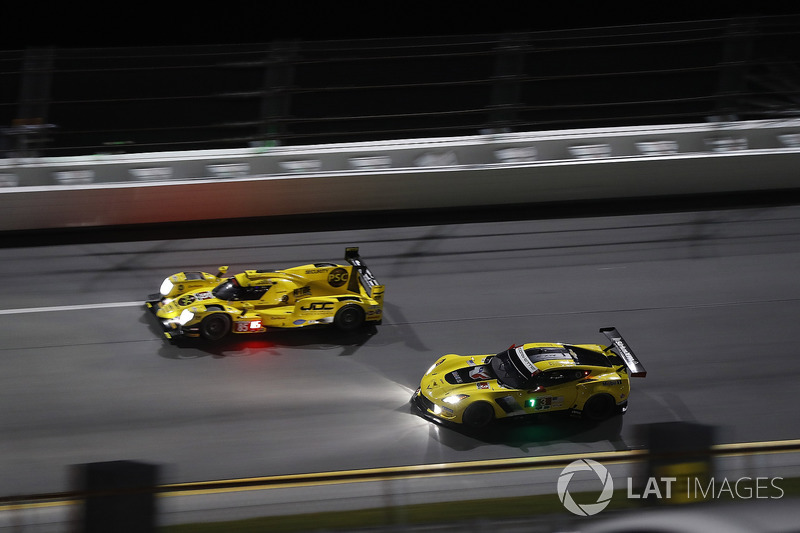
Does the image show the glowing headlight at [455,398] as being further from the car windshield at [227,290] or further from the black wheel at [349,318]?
the car windshield at [227,290]

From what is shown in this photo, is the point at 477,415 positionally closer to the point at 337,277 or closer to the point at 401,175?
the point at 337,277

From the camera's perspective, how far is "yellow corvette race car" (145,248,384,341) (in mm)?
11141

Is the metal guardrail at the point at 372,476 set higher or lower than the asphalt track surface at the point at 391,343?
lower

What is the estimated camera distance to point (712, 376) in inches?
420

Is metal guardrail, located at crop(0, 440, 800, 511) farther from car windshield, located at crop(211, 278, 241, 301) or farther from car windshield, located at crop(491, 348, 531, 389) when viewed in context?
car windshield, located at crop(211, 278, 241, 301)

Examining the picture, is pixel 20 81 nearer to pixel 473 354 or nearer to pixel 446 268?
pixel 446 268

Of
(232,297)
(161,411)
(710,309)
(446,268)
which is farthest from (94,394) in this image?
(710,309)

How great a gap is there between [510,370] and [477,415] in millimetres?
656

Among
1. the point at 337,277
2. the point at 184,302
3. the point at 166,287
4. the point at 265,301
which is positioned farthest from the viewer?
the point at 337,277

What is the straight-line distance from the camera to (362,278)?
12.1m

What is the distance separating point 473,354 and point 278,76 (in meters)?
5.88

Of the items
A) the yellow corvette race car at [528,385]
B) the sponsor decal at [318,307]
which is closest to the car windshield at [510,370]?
the yellow corvette race car at [528,385]

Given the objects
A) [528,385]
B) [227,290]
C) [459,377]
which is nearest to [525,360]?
[528,385]

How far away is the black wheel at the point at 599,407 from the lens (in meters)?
9.67
